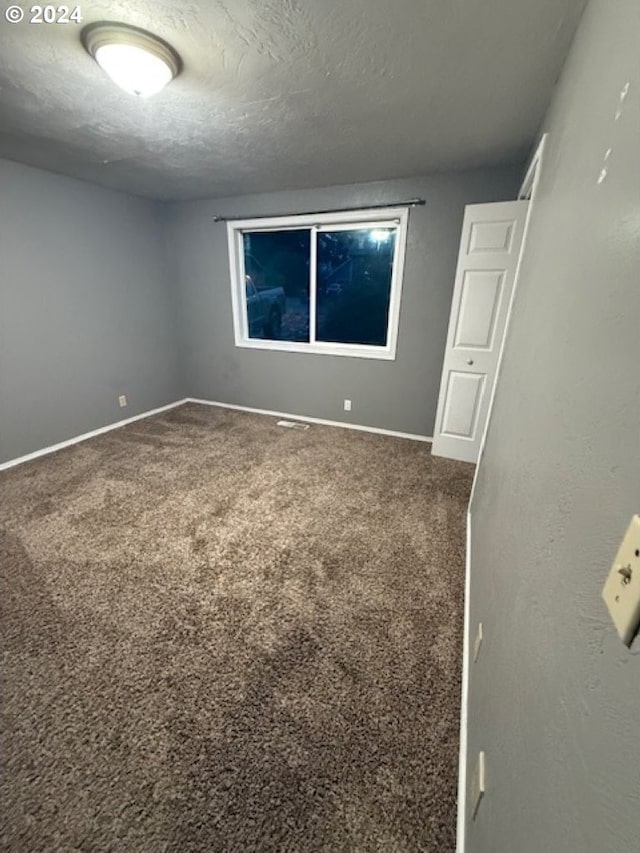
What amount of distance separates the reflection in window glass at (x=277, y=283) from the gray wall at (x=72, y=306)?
1060mm

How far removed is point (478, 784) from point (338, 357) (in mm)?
3170

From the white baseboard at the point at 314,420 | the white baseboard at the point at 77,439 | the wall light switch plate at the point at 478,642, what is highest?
the wall light switch plate at the point at 478,642

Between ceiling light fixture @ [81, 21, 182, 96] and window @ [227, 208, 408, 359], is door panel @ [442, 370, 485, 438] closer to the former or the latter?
window @ [227, 208, 408, 359]

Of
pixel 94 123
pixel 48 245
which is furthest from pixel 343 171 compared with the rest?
pixel 48 245

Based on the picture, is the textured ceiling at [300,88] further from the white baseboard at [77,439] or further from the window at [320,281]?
the white baseboard at [77,439]

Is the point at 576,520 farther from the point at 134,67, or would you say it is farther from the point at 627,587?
the point at 134,67

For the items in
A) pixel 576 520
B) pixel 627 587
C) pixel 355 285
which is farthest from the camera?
pixel 355 285

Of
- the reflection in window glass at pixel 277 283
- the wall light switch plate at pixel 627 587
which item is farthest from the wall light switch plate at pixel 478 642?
the reflection in window glass at pixel 277 283

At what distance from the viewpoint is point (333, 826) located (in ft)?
3.18

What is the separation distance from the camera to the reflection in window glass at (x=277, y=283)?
3.54m

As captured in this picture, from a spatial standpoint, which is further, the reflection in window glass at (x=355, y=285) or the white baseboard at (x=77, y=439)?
the reflection in window glass at (x=355, y=285)

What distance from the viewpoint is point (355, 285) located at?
3428 mm

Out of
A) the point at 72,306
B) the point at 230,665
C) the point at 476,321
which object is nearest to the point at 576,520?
the point at 230,665

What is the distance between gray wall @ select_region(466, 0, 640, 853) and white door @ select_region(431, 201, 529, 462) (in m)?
1.34
